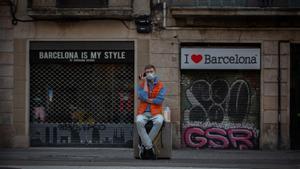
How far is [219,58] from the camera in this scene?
52.9 ft

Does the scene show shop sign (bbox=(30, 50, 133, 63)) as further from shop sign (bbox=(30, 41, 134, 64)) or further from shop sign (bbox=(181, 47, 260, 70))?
shop sign (bbox=(181, 47, 260, 70))

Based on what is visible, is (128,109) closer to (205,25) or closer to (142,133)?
(205,25)

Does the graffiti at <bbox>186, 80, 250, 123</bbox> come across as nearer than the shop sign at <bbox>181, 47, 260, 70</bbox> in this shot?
No

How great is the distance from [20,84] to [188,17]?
15.8ft

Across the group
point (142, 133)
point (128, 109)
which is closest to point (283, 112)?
point (128, 109)

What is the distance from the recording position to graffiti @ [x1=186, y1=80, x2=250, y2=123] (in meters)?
16.3

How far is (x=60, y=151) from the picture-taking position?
15312 mm

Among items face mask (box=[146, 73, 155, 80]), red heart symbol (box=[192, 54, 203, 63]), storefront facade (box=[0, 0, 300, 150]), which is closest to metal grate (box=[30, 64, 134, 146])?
storefront facade (box=[0, 0, 300, 150])

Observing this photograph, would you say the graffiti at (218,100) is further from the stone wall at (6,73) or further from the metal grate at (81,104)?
the stone wall at (6,73)

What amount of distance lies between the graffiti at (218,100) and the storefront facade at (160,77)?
27mm

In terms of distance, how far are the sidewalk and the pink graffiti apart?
1.74ft

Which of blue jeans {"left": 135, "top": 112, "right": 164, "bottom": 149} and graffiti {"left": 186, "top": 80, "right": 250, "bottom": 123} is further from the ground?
graffiti {"left": 186, "top": 80, "right": 250, "bottom": 123}

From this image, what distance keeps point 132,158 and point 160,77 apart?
11.2 ft

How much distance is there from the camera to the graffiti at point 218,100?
1628 centimetres
